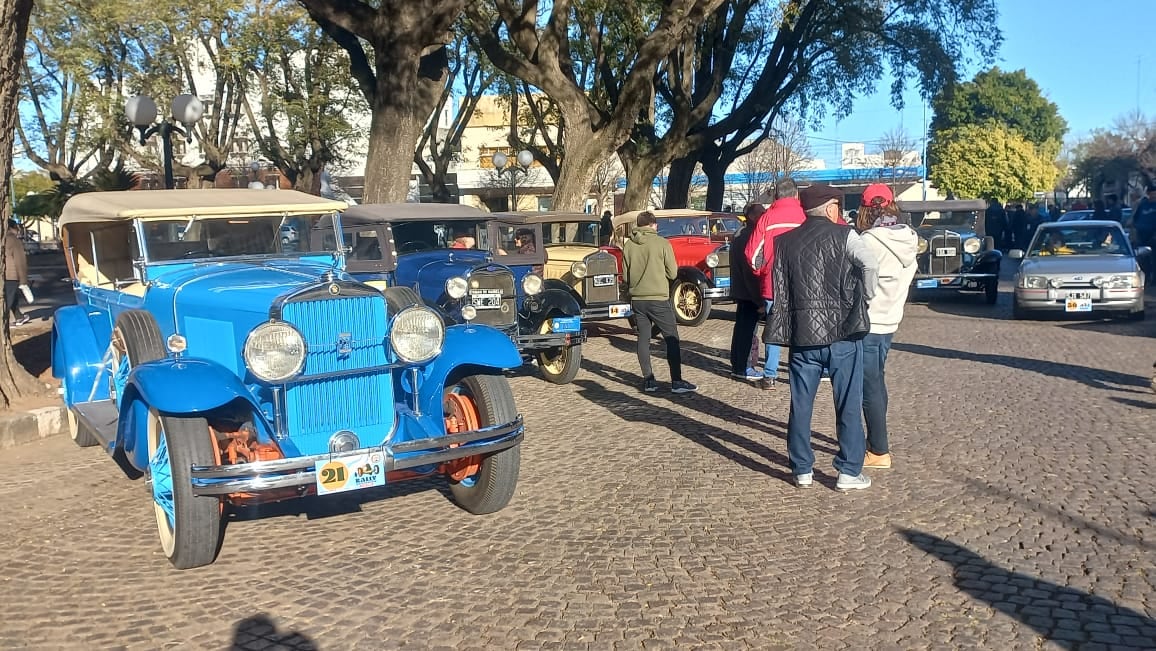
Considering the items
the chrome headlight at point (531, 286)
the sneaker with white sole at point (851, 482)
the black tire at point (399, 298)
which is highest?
the black tire at point (399, 298)

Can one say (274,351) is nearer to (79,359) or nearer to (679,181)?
(79,359)

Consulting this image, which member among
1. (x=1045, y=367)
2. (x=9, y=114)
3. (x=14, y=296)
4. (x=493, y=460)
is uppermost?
(x=9, y=114)

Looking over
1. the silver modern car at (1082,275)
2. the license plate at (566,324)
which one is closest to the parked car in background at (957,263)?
the silver modern car at (1082,275)

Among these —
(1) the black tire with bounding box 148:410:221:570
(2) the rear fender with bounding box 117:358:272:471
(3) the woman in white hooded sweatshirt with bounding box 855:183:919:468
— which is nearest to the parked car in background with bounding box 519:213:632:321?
(3) the woman in white hooded sweatshirt with bounding box 855:183:919:468

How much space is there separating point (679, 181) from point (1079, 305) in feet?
45.3

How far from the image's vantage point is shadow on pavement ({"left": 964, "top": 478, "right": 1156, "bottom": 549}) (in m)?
5.02

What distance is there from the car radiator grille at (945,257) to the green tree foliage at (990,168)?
4521 cm

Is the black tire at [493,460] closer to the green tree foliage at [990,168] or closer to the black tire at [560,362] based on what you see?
the black tire at [560,362]

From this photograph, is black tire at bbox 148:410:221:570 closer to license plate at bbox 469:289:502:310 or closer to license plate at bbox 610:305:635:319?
license plate at bbox 469:289:502:310

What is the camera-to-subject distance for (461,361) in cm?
569

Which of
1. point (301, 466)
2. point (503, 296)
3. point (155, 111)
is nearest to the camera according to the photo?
point (301, 466)

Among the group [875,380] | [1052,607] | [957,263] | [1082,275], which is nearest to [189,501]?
[1052,607]

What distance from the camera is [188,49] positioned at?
96.0 feet

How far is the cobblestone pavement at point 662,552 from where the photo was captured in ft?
13.6
